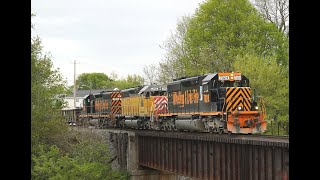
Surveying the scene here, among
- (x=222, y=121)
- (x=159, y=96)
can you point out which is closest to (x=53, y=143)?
(x=159, y=96)

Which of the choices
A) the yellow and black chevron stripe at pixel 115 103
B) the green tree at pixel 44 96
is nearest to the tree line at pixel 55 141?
the green tree at pixel 44 96

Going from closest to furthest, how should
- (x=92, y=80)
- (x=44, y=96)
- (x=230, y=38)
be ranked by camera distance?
(x=44, y=96) < (x=230, y=38) < (x=92, y=80)

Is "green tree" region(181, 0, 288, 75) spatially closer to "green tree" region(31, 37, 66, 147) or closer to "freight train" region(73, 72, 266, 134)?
"freight train" region(73, 72, 266, 134)

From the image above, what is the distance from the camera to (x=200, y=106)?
23453mm

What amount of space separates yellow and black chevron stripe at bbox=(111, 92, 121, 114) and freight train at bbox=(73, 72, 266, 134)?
2556 mm

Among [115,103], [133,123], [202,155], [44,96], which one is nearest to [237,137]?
[202,155]

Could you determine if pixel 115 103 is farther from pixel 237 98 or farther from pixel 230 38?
pixel 237 98

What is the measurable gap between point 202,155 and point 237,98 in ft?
11.7

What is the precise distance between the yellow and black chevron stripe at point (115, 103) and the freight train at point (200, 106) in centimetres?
256
